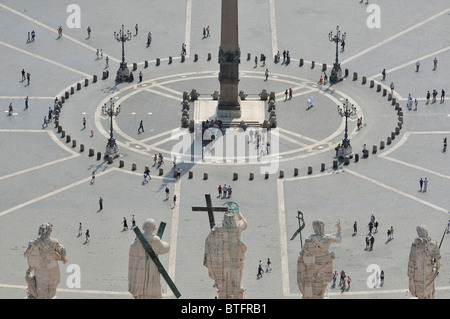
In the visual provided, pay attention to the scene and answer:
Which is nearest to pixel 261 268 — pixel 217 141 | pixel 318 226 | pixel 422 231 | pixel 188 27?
pixel 217 141

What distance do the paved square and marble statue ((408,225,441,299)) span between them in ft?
155

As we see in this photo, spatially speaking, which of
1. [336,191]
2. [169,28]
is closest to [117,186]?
[336,191]

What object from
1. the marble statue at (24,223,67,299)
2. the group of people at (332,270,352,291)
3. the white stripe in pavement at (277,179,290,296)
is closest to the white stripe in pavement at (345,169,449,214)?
the white stripe in pavement at (277,179,290,296)

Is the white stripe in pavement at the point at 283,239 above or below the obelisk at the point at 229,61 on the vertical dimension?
below

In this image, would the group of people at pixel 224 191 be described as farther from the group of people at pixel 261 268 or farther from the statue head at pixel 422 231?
the statue head at pixel 422 231

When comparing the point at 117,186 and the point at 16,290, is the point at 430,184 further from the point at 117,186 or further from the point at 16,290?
the point at 16,290

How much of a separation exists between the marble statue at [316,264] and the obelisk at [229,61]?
8853cm

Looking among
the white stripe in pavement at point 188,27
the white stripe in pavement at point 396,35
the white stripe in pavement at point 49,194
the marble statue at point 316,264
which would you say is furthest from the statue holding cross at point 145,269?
the white stripe in pavement at point 188,27

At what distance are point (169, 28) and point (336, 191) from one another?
5801cm

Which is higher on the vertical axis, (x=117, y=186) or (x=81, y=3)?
(x=81, y=3)

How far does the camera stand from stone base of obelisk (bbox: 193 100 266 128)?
A: 151 metres

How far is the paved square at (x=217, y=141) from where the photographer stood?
116562mm

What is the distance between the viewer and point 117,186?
134 meters

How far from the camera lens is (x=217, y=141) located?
14588cm
